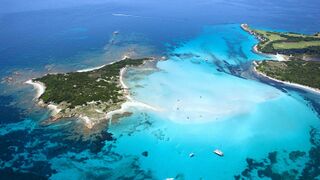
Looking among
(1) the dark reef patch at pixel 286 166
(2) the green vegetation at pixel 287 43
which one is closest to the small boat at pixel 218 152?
(1) the dark reef patch at pixel 286 166

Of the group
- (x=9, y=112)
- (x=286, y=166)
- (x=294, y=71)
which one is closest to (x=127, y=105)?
(x=9, y=112)

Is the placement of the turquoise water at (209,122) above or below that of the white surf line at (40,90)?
below

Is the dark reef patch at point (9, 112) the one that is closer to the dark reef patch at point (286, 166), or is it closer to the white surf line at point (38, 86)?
the white surf line at point (38, 86)

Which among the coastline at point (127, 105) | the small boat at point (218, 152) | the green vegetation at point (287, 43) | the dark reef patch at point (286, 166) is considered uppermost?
the green vegetation at point (287, 43)

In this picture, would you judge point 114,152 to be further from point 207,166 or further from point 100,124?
point 207,166

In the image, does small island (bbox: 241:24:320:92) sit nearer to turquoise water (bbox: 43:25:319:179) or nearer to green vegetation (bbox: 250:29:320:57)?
green vegetation (bbox: 250:29:320:57)

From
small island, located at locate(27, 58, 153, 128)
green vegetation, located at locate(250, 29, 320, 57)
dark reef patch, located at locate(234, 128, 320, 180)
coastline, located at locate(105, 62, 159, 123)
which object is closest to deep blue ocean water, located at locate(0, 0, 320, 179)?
dark reef patch, located at locate(234, 128, 320, 180)
